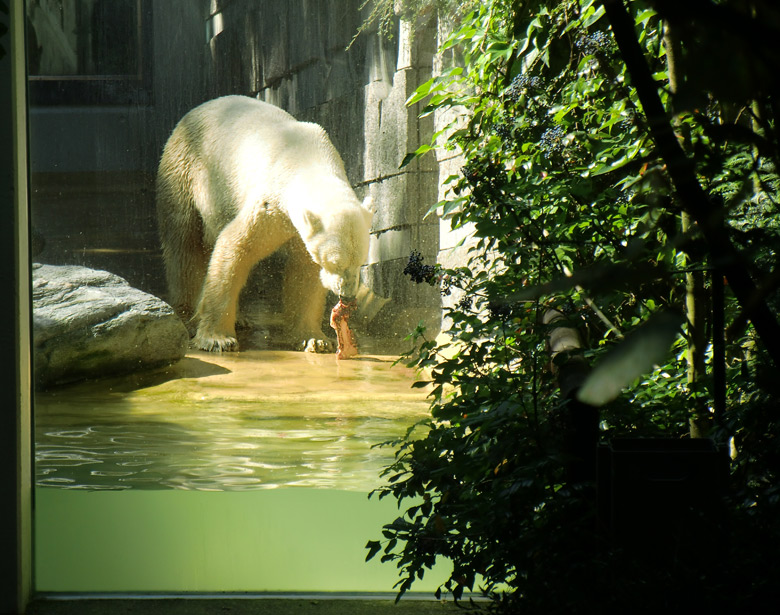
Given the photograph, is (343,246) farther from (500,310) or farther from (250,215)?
(500,310)

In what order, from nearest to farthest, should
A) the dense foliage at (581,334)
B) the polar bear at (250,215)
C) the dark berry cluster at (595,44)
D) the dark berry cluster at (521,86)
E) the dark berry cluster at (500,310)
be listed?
the dense foliage at (581,334) < the dark berry cluster at (500,310) < the dark berry cluster at (595,44) < the dark berry cluster at (521,86) < the polar bear at (250,215)

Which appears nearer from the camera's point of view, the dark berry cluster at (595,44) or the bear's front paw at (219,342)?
the dark berry cluster at (595,44)

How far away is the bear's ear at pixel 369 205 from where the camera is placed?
2.41 m

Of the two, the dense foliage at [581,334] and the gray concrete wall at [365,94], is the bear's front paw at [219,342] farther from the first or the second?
the dense foliage at [581,334]

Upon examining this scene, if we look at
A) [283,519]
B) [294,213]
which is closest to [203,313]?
[294,213]

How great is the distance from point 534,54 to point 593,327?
71 centimetres

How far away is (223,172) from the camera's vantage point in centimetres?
249

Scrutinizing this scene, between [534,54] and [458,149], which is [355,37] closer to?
[458,149]

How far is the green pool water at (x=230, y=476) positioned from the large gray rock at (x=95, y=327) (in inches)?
2.3

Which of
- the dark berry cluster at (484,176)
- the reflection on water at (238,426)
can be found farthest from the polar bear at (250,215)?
the dark berry cluster at (484,176)

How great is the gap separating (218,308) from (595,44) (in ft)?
4.27

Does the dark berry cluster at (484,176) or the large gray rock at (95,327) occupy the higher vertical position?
the dark berry cluster at (484,176)

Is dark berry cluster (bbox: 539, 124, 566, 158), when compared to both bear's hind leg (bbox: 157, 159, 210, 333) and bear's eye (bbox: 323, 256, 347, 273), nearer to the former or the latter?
bear's eye (bbox: 323, 256, 347, 273)

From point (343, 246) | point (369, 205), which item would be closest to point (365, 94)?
point (369, 205)
